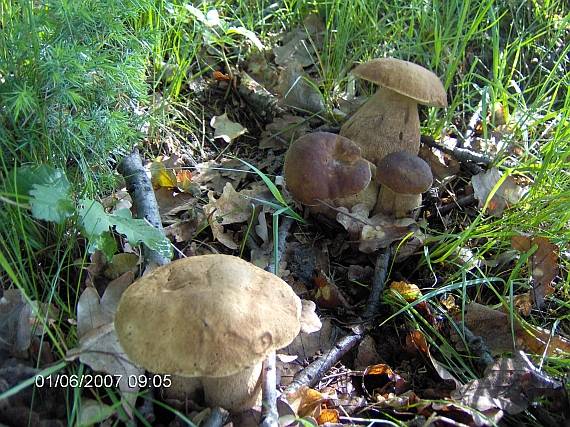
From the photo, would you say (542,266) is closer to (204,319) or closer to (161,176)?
(204,319)

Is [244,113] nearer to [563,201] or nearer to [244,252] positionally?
[244,252]

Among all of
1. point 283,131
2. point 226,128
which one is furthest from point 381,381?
point 226,128

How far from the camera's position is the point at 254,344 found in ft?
4.72

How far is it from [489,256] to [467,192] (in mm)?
430

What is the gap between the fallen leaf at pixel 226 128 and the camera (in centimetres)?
307

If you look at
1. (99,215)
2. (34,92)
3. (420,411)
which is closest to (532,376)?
(420,411)

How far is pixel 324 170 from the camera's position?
2.45 m

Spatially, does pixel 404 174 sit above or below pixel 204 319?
below

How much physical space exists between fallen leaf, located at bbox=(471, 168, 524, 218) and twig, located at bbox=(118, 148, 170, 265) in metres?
1.68

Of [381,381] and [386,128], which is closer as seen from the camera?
[381,381]

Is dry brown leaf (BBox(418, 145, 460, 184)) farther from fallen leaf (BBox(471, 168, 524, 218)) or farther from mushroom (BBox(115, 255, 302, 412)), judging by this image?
mushroom (BBox(115, 255, 302, 412))
